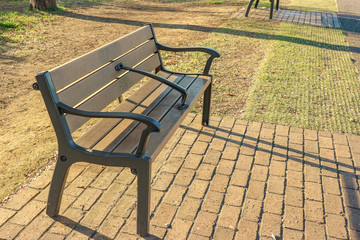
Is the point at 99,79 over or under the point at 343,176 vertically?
over

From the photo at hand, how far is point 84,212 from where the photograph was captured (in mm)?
2984

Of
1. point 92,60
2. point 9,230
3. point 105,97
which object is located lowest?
point 9,230

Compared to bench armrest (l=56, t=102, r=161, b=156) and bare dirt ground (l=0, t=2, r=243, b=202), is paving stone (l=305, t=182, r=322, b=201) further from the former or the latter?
bare dirt ground (l=0, t=2, r=243, b=202)

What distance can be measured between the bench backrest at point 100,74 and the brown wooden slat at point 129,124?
0.24 metres

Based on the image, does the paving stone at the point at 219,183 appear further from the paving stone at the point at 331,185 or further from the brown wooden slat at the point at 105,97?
the brown wooden slat at the point at 105,97

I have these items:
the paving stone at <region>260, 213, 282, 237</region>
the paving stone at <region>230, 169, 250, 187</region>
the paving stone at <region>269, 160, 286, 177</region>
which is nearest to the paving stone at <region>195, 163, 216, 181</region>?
the paving stone at <region>230, 169, 250, 187</region>

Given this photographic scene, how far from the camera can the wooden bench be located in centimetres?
255

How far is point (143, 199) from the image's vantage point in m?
2.66

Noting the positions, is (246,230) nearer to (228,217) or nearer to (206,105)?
(228,217)

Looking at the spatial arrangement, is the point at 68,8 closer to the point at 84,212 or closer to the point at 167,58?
the point at 167,58

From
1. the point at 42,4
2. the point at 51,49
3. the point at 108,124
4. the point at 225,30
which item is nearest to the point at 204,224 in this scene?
the point at 108,124

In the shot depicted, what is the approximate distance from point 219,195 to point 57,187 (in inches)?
52.8

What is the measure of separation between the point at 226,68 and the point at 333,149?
2.99 meters

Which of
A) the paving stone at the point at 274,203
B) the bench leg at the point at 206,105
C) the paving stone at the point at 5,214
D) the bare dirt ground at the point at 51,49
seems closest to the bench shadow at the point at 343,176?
the bench leg at the point at 206,105
